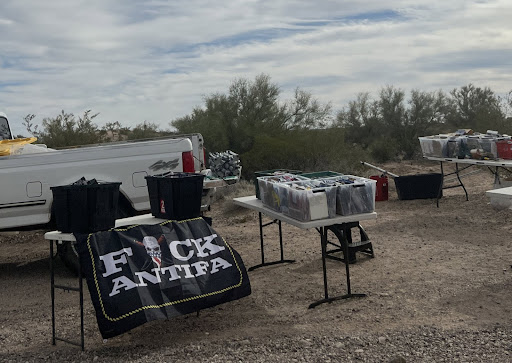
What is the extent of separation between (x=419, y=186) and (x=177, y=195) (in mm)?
7314

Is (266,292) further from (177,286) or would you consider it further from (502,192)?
(502,192)

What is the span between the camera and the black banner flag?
4.53 meters

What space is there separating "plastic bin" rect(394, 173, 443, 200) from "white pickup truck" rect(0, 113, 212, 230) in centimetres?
536

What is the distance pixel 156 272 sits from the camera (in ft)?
15.7

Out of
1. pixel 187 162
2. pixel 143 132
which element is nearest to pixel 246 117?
pixel 143 132

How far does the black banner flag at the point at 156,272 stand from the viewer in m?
4.53

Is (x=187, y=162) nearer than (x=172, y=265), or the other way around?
(x=172, y=265)

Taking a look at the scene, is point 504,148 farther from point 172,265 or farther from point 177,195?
point 172,265

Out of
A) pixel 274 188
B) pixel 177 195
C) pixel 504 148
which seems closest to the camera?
pixel 177 195

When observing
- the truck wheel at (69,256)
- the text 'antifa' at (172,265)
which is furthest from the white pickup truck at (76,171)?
the text 'antifa' at (172,265)

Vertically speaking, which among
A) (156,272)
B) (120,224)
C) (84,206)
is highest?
(84,206)

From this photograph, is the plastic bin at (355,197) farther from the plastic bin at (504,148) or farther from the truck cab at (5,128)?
the truck cab at (5,128)

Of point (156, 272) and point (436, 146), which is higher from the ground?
point (436, 146)

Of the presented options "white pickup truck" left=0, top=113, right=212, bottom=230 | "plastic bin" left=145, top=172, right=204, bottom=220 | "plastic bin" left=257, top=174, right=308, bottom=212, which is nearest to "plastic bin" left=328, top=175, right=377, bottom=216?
"plastic bin" left=257, top=174, right=308, bottom=212
